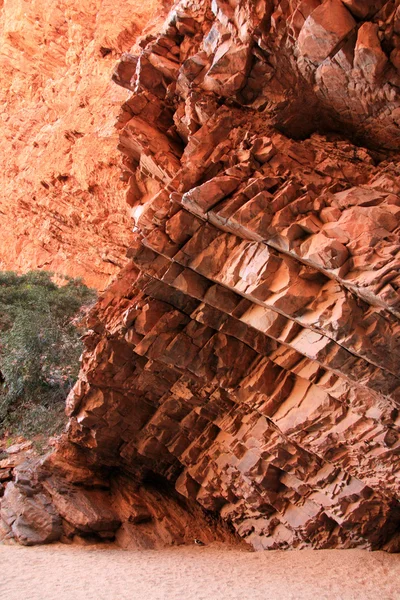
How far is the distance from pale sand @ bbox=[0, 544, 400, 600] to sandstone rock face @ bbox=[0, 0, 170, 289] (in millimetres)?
13940

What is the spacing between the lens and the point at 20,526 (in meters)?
11.5

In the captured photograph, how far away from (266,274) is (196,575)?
6.21 m

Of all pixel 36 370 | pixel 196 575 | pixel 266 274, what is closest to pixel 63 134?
pixel 36 370

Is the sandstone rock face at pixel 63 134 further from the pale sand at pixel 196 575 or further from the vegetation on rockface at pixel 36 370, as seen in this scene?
the pale sand at pixel 196 575

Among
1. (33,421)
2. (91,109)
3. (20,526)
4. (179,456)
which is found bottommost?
(20,526)

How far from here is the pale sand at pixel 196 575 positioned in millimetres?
7816

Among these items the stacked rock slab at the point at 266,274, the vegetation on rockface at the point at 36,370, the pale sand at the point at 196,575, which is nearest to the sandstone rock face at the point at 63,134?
the vegetation on rockface at the point at 36,370

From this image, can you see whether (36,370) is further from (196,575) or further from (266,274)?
(266,274)

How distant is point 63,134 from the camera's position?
21.5 meters

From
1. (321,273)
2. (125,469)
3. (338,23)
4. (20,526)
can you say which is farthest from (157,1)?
(20,526)

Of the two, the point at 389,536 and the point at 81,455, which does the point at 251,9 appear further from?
the point at 81,455

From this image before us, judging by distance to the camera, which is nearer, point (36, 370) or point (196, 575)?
point (196, 575)

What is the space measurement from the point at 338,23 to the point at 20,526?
12.8m

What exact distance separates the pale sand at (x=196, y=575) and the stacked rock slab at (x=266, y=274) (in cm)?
83
